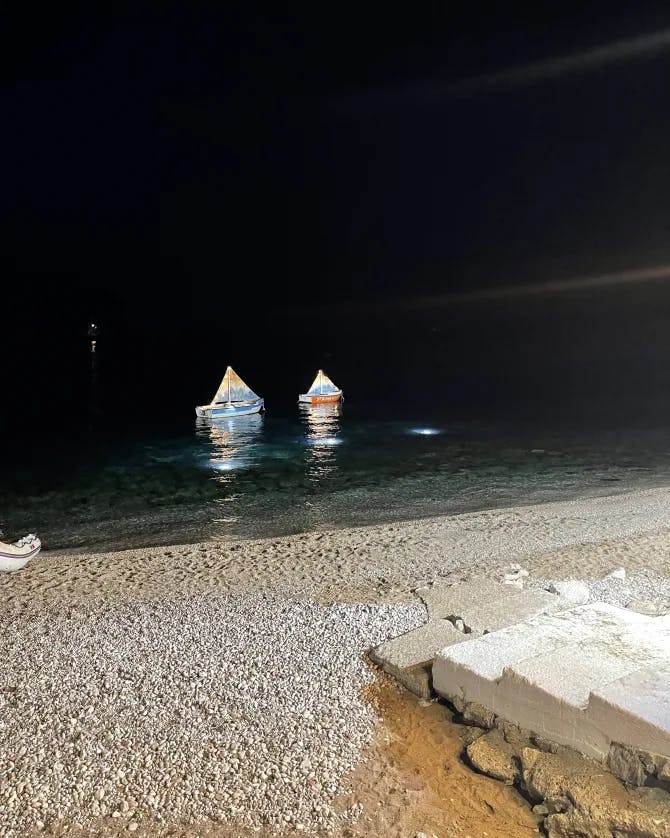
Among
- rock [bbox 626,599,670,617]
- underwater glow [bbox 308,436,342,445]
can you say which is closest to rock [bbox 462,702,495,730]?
rock [bbox 626,599,670,617]

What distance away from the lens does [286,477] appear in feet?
84.7

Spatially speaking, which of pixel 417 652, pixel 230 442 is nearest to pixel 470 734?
pixel 417 652

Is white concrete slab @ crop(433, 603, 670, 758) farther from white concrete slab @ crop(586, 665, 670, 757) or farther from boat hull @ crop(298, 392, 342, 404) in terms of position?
boat hull @ crop(298, 392, 342, 404)

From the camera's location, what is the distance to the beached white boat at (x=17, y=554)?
12281 mm

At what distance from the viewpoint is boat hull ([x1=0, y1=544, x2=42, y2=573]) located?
1226 cm

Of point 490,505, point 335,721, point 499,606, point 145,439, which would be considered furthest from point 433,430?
point 335,721

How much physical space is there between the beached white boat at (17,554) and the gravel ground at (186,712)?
3.31 metres

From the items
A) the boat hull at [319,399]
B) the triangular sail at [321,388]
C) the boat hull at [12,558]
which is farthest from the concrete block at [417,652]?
the triangular sail at [321,388]

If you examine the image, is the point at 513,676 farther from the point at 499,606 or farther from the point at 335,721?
the point at 499,606

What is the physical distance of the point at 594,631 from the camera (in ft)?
22.3

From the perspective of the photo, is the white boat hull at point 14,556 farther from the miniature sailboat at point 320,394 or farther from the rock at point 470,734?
the miniature sailboat at point 320,394

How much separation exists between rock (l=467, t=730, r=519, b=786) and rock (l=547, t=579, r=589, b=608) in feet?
12.0

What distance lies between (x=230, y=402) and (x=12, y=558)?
36.5 m

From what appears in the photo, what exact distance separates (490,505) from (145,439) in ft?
88.3
